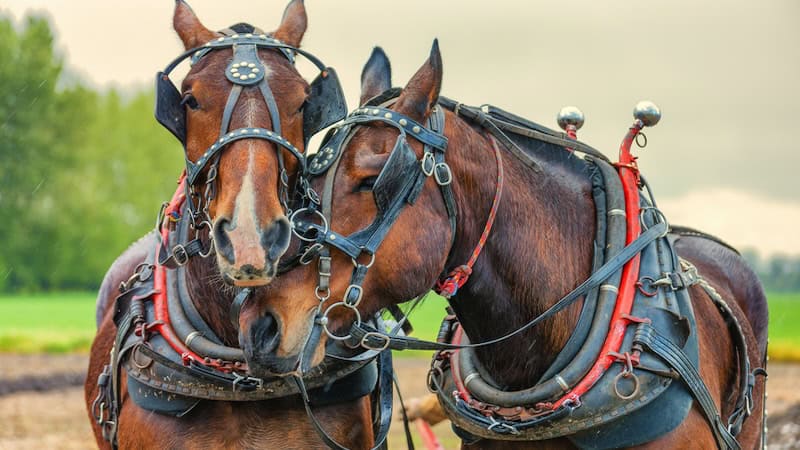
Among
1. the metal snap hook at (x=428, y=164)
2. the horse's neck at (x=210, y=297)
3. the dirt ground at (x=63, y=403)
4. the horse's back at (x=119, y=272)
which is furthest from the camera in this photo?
the dirt ground at (x=63, y=403)

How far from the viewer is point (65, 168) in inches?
1693

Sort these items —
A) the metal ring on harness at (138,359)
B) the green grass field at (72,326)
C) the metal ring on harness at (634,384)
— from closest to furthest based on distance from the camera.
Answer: the metal ring on harness at (634,384), the metal ring on harness at (138,359), the green grass field at (72,326)

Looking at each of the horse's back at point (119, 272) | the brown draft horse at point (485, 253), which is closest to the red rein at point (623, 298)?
the brown draft horse at point (485, 253)

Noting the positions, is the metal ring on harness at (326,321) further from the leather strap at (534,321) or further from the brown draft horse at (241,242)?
the brown draft horse at (241,242)

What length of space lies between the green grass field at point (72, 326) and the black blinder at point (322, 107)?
10853 millimetres

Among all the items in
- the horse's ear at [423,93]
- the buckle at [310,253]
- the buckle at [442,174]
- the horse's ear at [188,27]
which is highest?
the horse's ear at [188,27]

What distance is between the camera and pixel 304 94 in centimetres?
422

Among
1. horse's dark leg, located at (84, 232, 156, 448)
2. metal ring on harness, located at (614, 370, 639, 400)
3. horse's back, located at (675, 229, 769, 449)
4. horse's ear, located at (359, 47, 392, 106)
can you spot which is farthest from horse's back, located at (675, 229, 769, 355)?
horse's dark leg, located at (84, 232, 156, 448)

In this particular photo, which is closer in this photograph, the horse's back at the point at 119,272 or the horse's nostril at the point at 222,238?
the horse's nostril at the point at 222,238

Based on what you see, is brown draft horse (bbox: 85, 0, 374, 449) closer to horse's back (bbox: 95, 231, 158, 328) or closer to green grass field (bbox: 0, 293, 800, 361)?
horse's back (bbox: 95, 231, 158, 328)

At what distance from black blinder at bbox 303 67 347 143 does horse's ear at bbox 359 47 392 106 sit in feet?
0.40

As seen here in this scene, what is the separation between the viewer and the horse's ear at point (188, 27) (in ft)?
14.6

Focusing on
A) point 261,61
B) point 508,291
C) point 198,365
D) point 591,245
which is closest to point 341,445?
point 198,365

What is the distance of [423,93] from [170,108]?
1058 millimetres
